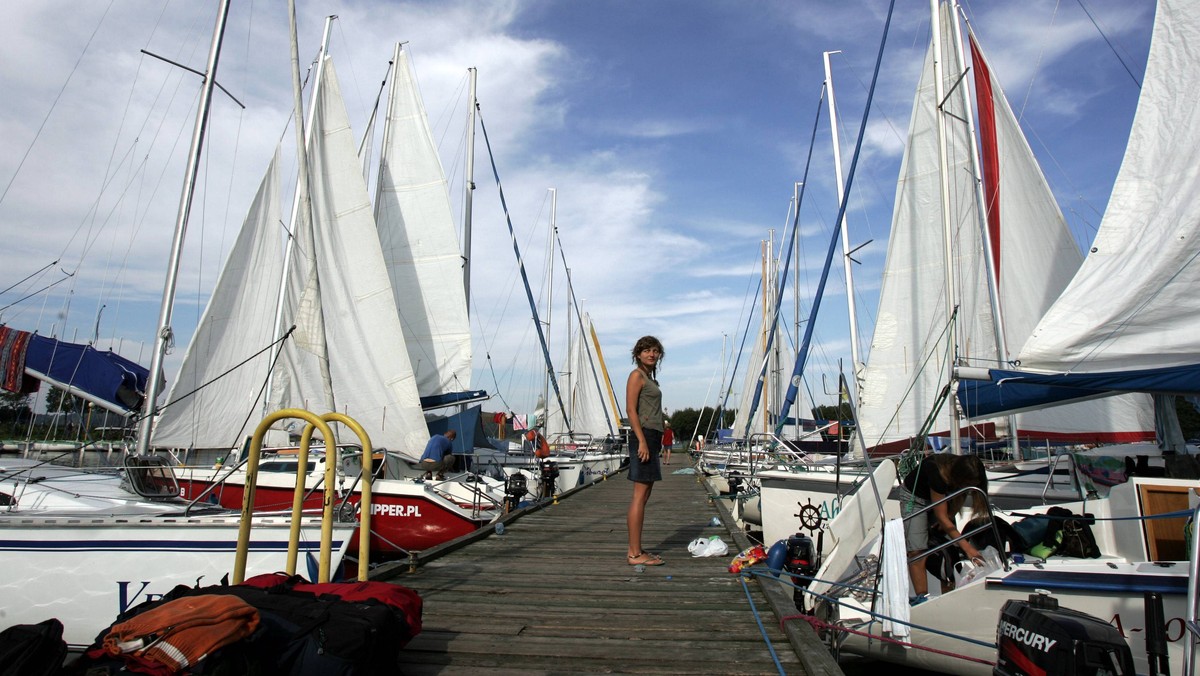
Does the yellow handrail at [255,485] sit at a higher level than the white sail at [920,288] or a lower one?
lower

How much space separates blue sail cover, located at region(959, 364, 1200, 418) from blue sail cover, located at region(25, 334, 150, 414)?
1091 centimetres

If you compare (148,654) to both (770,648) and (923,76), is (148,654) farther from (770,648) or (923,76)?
(923,76)

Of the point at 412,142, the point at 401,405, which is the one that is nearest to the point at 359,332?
the point at 401,405

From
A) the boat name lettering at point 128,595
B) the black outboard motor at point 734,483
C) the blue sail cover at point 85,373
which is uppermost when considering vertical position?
the blue sail cover at point 85,373

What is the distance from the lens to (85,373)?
9.73 metres

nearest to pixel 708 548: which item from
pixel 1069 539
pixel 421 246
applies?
pixel 1069 539

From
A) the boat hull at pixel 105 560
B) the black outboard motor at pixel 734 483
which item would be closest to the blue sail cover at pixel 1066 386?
the boat hull at pixel 105 560

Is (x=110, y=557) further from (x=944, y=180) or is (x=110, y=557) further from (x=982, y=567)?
(x=944, y=180)

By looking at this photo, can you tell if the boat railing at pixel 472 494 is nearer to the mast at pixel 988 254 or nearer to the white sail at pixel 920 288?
the white sail at pixel 920 288

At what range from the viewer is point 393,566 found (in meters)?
4.87

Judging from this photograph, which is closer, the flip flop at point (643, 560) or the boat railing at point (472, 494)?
the flip flop at point (643, 560)

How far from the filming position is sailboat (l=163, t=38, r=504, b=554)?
9.00 meters

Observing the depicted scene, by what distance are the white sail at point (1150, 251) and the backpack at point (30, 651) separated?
6.73 m

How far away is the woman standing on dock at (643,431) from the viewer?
5148 millimetres
